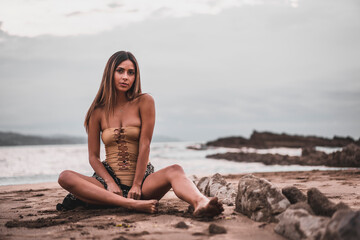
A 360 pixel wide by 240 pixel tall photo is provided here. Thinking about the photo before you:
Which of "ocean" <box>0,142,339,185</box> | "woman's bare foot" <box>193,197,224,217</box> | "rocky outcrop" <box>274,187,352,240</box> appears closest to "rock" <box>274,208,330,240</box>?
"rocky outcrop" <box>274,187,352,240</box>

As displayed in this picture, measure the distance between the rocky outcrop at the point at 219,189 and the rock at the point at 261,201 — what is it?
2.69 ft

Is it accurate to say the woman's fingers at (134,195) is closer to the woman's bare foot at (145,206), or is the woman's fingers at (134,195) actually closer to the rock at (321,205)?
the woman's bare foot at (145,206)

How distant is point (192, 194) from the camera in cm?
314

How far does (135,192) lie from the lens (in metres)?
3.55

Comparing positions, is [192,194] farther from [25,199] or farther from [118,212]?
[25,199]

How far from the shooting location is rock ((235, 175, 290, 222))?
292 centimetres

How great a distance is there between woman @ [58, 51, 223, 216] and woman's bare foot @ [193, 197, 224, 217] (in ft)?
1.41

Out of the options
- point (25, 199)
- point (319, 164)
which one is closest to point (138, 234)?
point (25, 199)

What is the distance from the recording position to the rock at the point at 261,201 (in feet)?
9.59

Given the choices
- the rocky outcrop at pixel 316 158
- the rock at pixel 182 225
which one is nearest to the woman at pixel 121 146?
the rock at pixel 182 225

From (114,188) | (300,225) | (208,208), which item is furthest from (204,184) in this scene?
(300,225)

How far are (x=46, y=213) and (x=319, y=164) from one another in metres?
10.4

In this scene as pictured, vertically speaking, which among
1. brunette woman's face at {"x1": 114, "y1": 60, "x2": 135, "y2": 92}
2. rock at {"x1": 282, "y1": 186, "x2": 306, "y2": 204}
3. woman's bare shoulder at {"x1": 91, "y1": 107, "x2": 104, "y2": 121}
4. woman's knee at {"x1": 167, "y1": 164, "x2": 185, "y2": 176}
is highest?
brunette woman's face at {"x1": 114, "y1": 60, "x2": 135, "y2": 92}

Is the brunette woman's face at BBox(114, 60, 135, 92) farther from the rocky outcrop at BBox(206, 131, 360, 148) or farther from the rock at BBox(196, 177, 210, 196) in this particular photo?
the rocky outcrop at BBox(206, 131, 360, 148)
